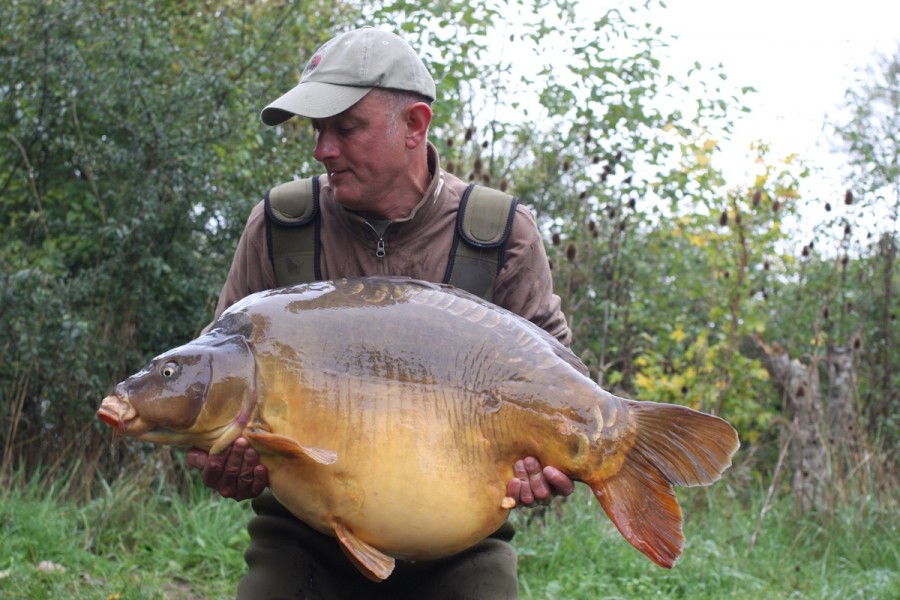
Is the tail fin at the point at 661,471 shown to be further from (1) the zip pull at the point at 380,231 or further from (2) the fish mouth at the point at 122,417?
(2) the fish mouth at the point at 122,417

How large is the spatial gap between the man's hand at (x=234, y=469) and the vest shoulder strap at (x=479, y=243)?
73 cm

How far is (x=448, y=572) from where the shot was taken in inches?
111

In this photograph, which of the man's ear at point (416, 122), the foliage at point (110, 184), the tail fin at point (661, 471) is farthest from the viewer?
the foliage at point (110, 184)

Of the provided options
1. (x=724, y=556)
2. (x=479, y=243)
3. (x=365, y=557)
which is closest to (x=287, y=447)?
(x=365, y=557)

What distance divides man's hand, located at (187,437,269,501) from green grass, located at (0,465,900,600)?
6.71 feet

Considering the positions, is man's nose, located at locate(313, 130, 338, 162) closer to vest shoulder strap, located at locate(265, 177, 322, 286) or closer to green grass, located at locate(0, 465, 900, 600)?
vest shoulder strap, located at locate(265, 177, 322, 286)

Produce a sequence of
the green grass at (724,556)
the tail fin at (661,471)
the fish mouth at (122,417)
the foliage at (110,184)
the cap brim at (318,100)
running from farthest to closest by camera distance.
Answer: the foliage at (110,184)
the green grass at (724,556)
the cap brim at (318,100)
the tail fin at (661,471)
the fish mouth at (122,417)

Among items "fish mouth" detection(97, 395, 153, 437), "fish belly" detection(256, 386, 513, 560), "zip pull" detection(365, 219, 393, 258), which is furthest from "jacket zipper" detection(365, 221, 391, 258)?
"fish mouth" detection(97, 395, 153, 437)

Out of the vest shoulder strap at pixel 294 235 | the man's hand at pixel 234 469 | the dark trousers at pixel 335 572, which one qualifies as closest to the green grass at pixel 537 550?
the dark trousers at pixel 335 572

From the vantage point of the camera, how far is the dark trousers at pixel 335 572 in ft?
9.12

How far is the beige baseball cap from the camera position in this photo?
262cm

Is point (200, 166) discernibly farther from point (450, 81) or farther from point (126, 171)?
point (450, 81)

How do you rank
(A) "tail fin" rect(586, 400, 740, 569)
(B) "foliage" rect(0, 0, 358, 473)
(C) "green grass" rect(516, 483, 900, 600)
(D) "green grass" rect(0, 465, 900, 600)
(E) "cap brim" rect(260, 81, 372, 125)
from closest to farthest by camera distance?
(A) "tail fin" rect(586, 400, 740, 569) → (E) "cap brim" rect(260, 81, 372, 125) → (D) "green grass" rect(0, 465, 900, 600) → (C) "green grass" rect(516, 483, 900, 600) → (B) "foliage" rect(0, 0, 358, 473)

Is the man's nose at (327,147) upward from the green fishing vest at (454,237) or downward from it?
upward
